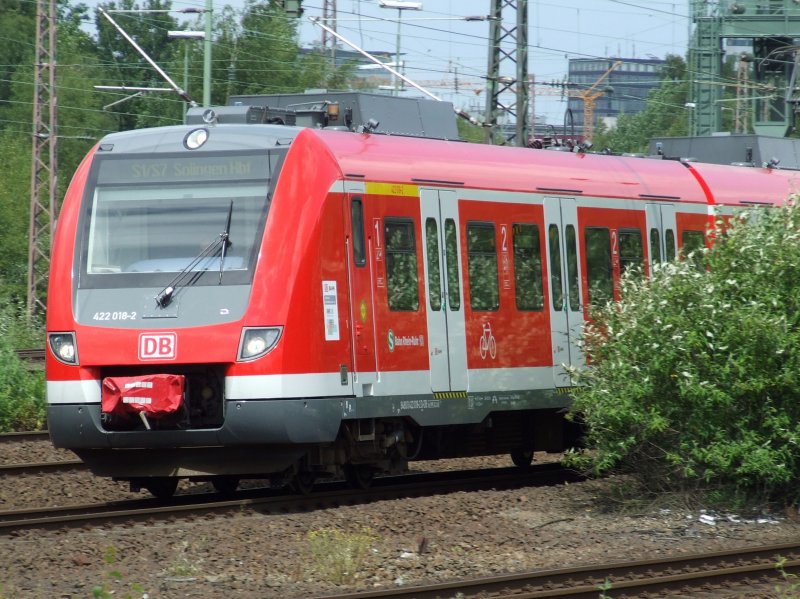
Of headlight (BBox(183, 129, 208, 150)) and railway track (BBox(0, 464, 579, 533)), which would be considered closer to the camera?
railway track (BBox(0, 464, 579, 533))

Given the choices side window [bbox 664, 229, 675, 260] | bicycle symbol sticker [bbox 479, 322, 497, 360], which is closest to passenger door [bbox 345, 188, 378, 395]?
bicycle symbol sticker [bbox 479, 322, 497, 360]

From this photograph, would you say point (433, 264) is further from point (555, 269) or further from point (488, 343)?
point (555, 269)

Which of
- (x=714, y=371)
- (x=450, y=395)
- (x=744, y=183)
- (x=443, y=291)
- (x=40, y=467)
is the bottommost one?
(x=40, y=467)

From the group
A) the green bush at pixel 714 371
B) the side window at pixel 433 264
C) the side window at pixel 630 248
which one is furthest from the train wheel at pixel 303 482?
the side window at pixel 630 248

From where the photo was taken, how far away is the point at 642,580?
987 centimetres

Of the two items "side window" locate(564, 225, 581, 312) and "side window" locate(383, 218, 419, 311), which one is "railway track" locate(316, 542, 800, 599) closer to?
"side window" locate(383, 218, 419, 311)

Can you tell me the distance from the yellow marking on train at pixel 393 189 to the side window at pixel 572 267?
2488 millimetres

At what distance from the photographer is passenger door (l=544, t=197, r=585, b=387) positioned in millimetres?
15742

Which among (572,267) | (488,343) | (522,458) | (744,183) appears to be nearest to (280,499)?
(488,343)

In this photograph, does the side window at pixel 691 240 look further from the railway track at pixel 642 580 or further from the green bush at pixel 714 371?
the railway track at pixel 642 580

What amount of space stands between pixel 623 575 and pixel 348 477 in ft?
15.3

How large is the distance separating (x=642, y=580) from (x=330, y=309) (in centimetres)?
400

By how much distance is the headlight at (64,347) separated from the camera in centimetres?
1262

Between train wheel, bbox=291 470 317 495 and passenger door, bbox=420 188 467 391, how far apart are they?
1.39m
